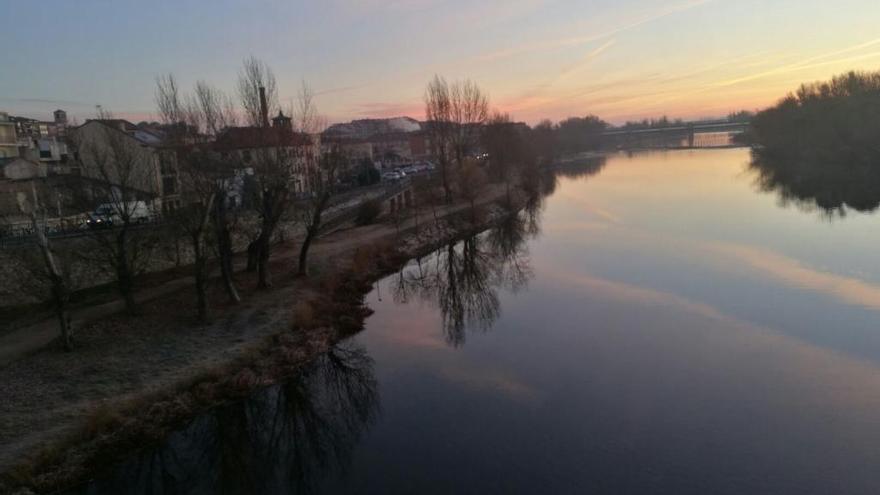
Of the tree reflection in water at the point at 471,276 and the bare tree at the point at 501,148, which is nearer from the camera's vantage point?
the tree reflection in water at the point at 471,276

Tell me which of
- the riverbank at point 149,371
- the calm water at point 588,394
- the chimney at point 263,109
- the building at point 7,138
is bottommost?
the calm water at point 588,394

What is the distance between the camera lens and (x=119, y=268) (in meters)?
15.2

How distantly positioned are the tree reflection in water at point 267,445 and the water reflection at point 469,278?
4.00m

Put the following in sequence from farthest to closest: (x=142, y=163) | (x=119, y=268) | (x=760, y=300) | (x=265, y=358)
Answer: (x=142, y=163)
(x=760, y=300)
(x=119, y=268)
(x=265, y=358)

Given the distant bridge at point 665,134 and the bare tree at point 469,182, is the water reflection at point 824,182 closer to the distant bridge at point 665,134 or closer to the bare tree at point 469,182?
the bare tree at point 469,182

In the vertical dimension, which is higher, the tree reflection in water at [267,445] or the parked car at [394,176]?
the parked car at [394,176]

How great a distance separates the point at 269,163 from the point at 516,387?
9.95m

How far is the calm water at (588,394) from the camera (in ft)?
29.8

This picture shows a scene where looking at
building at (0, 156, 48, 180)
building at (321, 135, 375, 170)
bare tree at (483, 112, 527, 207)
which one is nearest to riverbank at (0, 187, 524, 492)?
building at (321, 135, 375, 170)

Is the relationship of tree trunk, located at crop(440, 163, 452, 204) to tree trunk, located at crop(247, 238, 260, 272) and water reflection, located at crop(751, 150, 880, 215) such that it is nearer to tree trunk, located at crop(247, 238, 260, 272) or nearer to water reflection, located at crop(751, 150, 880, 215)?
water reflection, located at crop(751, 150, 880, 215)

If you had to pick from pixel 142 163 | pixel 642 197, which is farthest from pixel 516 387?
pixel 642 197

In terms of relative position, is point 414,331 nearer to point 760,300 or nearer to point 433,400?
point 433,400

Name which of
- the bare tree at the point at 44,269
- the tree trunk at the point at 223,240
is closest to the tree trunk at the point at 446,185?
the tree trunk at the point at 223,240

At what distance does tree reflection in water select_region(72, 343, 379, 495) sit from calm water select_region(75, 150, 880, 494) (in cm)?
4
